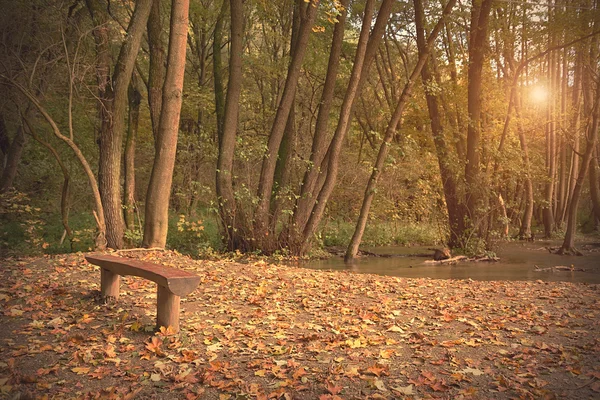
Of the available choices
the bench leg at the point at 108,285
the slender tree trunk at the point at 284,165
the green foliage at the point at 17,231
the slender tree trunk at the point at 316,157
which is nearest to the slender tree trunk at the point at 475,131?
the slender tree trunk at the point at 316,157

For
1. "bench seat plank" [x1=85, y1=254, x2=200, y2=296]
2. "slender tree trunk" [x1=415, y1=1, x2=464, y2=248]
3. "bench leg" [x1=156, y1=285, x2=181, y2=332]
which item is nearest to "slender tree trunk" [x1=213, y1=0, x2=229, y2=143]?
"slender tree trunk" [x1=415, y1=1, x2=464, y2=248]

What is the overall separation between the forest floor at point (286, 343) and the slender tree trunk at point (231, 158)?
17.7 ft

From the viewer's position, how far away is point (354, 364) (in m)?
4.83

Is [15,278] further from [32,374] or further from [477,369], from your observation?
[477,369]

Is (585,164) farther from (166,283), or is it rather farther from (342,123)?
(166,283)

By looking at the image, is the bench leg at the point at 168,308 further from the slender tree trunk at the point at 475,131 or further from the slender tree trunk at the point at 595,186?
the slender tree trunk at the point at 595,186

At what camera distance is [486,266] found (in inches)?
604

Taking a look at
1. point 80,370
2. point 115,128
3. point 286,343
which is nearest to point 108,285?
point 80,370

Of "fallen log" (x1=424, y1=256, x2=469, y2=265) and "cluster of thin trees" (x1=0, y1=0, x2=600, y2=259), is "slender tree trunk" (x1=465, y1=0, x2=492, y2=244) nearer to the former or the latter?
"cluster of thin trees" (x1=0, y1=0, x2=600, y2=259)

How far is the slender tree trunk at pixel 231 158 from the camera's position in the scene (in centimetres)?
1362

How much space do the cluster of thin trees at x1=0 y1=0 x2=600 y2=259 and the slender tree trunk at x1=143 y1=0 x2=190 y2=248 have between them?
26 mm

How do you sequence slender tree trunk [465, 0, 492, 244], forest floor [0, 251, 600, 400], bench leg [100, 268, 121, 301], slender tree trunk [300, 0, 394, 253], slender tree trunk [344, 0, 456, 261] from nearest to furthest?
forest floor [0, 251, 600, 400]
bench leg [100, 268, 121, 301]
slender tree trunk [300, 0, 394, 253]
slender tree trunk [344, 0, 456, 261]
slender tree trunk [465, 0, 492, 244]

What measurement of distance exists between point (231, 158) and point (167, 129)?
14.1ft

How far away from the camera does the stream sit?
12.9 m
